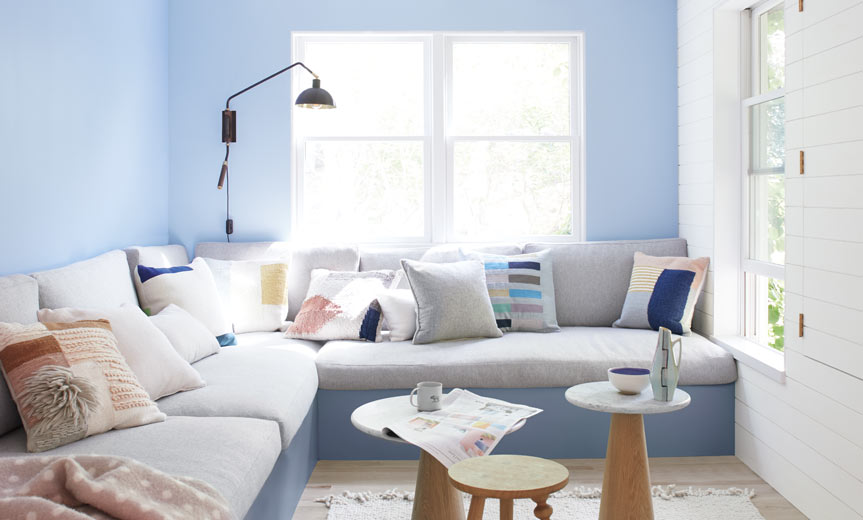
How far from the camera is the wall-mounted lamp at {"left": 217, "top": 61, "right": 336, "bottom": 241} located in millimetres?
4078

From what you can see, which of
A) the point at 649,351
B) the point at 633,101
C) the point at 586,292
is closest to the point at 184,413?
the point at 649,351

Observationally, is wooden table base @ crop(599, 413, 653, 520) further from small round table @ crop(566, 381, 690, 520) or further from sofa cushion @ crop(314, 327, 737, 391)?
sofa cushion @ crop(314, 327, 737, 391)

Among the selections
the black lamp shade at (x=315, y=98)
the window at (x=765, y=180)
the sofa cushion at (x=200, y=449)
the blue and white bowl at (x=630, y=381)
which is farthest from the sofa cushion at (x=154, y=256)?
the window at (x=765, y=180)

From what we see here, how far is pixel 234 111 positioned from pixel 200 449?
2771mm

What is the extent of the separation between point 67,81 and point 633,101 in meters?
3.08

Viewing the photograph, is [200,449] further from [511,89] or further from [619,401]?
[511,89]

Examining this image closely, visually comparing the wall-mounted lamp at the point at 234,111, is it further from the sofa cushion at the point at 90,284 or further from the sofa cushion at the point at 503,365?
the sofa cushion at the point at 503,365

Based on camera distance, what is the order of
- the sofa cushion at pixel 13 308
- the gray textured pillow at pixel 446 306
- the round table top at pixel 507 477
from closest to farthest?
the round table top at pixel 507 477, the sofa cushion at pixel 13 308, the gray textured pillow at pixel 446 306

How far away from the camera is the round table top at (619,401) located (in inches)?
99.7

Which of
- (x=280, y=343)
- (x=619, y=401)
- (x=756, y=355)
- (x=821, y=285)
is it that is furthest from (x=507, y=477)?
(x=280, y=343)

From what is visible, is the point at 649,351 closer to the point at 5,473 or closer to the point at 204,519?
the point at 204,519

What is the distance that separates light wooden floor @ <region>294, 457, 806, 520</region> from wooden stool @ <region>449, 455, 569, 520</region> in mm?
1079

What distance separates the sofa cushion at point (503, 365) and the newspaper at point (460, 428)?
712mm

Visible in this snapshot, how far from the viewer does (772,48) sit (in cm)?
369
